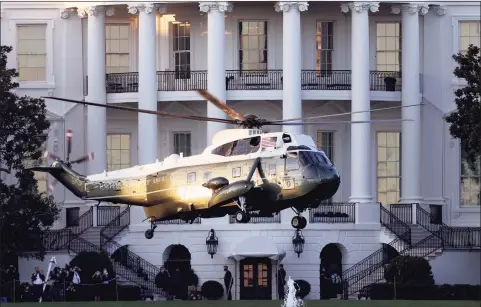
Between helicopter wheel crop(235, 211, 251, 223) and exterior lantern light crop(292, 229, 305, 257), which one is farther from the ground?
helicopter wheel crop(235, 211, 251, 223)

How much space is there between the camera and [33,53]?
9750cm

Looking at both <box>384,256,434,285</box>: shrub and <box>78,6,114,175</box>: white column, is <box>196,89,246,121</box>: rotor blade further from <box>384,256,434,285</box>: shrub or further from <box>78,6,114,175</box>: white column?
<box>78,6,114,175</box>: white column

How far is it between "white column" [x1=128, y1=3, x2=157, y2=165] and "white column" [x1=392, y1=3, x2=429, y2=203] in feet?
30.6

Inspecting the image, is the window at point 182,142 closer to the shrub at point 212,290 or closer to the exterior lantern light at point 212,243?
the exterior lantern light at point 212,243

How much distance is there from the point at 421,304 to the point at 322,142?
2125 centimetres

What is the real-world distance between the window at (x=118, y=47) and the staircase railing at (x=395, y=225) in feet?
39.6

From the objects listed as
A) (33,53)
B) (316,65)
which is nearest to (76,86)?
(33,53)

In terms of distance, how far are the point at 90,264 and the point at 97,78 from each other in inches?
397

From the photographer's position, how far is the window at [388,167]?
320ft

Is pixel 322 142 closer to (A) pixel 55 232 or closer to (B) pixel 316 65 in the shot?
(B) pixel 316 65

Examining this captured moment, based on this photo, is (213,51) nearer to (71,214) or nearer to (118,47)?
(118,47)

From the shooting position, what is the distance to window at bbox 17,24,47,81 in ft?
319

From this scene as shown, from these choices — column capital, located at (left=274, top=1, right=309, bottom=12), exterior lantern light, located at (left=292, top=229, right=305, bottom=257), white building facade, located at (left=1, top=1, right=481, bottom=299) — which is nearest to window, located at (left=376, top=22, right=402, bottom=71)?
white building facade, located at (left=1, top=1, right=481, bottom=299)

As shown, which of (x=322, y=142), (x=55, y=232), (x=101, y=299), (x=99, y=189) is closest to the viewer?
(x=99, y=189)
